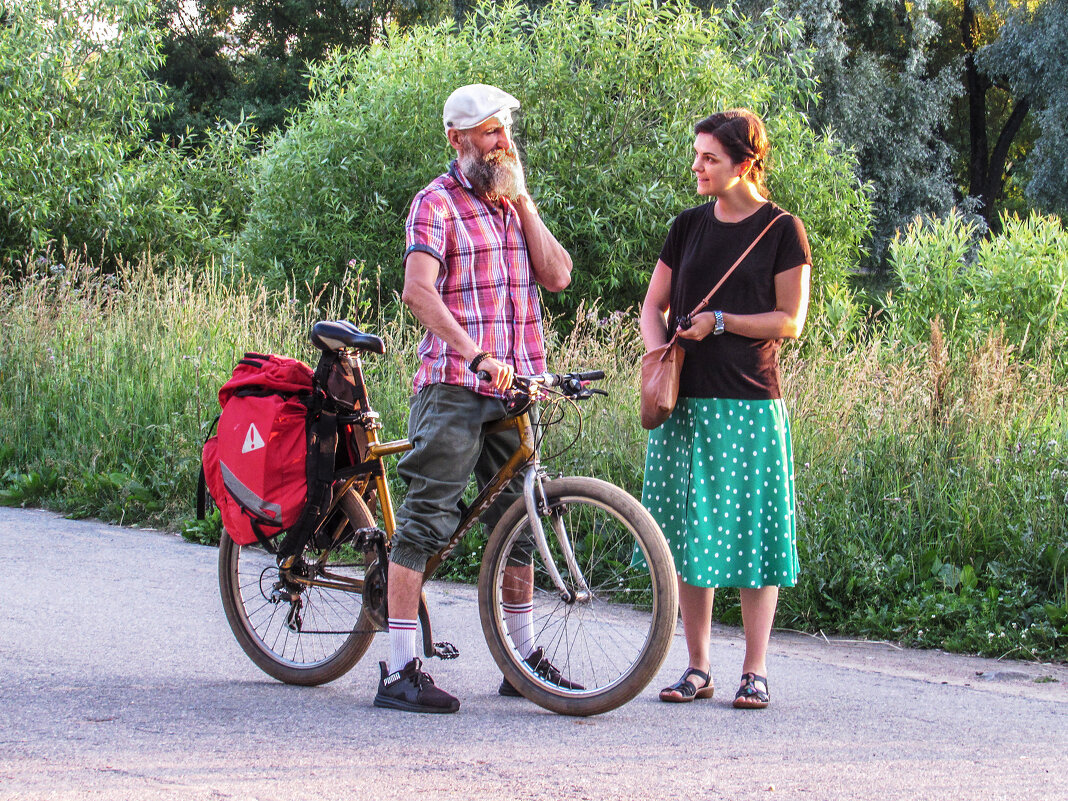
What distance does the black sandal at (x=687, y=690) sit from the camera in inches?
168

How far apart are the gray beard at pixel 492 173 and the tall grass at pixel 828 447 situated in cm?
254

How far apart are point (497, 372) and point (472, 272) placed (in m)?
0.44

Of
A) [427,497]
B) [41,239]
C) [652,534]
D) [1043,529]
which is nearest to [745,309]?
[652,534]

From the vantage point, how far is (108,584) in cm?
607

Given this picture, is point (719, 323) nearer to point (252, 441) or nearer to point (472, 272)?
point (472, 272)

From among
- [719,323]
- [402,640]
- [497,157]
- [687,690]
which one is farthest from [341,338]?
[687,690]

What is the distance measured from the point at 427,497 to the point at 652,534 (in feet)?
2.56

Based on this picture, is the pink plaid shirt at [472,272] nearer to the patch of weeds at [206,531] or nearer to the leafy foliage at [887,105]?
the patch of weeds at [206,531]

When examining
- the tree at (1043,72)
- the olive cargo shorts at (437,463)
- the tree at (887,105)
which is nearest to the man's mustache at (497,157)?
the olive cargo shorts at (437,463)

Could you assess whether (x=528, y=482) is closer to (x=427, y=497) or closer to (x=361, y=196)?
(x=427, y=497)

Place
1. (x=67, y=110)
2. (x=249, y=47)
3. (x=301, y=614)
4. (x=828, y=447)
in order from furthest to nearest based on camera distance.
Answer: (x=249, y=47), (x=67, y=110), (x=828, y=447), (x=301, y=614)

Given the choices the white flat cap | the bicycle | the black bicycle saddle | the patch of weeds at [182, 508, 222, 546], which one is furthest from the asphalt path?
the white flat cap

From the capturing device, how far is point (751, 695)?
13.8 feet

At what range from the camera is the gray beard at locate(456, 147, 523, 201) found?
13.3 feet
